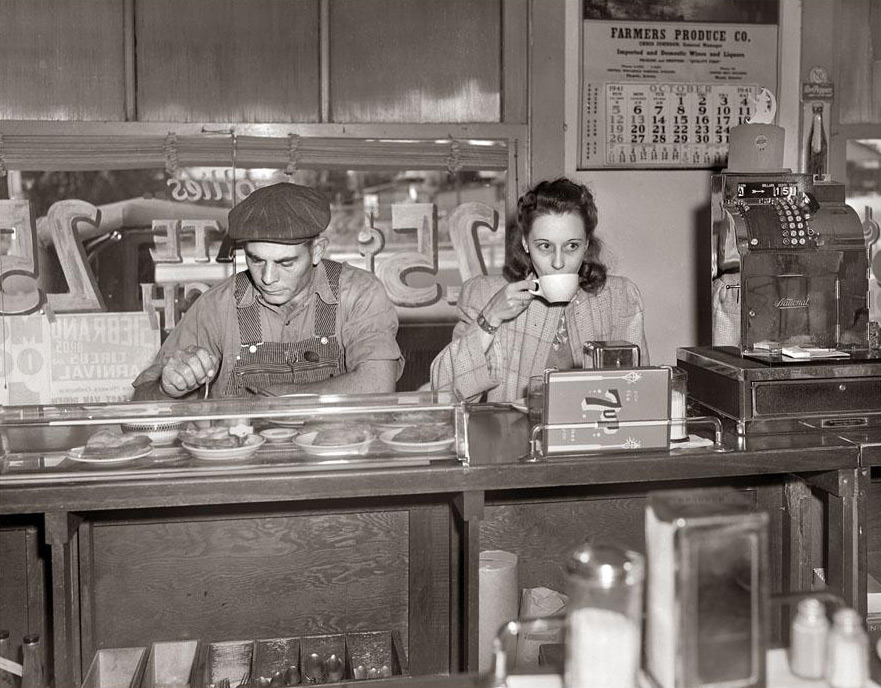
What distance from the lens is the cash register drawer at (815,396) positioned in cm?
227

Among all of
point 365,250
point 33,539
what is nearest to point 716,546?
point 33,539

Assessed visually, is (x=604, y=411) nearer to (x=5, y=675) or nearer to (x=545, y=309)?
(x=545, y=309)

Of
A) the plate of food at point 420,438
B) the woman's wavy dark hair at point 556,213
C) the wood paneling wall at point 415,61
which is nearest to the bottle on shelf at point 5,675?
the plate of food at point 420,438

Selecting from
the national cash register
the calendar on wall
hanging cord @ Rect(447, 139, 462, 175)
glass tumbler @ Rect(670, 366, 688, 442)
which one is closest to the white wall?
the calendar on wall

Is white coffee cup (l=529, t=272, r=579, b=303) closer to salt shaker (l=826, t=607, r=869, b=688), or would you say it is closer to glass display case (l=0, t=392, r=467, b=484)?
glass display case (l=0, t=392, r=467, b=484)

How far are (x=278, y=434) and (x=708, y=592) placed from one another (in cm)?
109

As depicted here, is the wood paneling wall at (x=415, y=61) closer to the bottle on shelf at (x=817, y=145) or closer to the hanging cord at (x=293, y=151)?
the hanging cord at (x=293, y=151)

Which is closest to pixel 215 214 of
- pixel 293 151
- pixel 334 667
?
pixel 293 151

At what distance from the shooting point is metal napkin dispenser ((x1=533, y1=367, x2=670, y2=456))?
2021mm

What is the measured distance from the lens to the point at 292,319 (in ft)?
10.1

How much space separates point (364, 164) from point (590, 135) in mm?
957

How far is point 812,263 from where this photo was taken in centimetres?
250

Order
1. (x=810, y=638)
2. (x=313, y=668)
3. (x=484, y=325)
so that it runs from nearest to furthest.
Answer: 1. (x=810, y=638)
2. (x=313, y=668)
3. (x=484, y=325)

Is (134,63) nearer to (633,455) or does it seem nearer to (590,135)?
(590,135)
